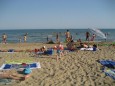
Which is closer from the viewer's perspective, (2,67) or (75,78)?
(75,78)

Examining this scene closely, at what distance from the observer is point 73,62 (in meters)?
12.0

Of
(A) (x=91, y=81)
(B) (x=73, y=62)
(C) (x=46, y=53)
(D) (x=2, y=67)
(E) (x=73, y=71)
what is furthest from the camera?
(C) (x=46, y=53)

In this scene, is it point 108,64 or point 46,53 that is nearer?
point 108,64

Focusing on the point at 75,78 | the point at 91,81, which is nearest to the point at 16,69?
the point at 75,78

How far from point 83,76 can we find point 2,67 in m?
4.12

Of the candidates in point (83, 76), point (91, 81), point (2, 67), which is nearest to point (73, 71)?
point (83, 76)

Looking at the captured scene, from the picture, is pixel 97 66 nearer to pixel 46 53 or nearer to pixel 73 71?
pixel 73 71

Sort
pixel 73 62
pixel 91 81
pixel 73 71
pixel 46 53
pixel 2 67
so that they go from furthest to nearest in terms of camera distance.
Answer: pixel 46 53 → pixel 73 62 → pixel 2 67 → pixel 73 71 → pixel 91 81

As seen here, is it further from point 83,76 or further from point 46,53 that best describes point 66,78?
point 46,53

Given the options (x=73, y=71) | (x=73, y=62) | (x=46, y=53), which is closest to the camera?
(x=73, y=71)

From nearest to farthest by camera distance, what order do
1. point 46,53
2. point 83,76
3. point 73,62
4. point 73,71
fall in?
point 83,76, point 73,71, point 73,62, point 46,53

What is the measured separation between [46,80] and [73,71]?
184 cm

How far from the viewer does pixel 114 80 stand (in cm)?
838

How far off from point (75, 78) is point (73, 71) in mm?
1201
